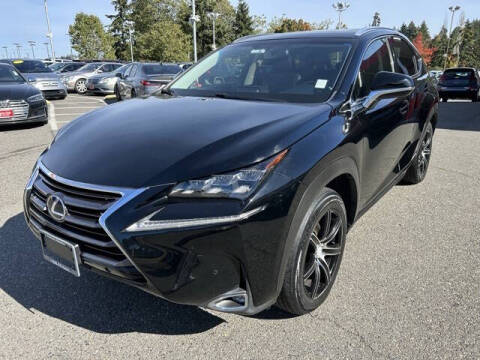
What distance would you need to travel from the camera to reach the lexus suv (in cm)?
183

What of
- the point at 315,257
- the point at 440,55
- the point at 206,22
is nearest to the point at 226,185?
the point at 315,257

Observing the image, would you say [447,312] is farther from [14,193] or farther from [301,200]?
[14,193]

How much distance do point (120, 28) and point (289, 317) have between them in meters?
81.6

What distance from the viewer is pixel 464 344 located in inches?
87.1

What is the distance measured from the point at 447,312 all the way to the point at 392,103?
64.0 inches

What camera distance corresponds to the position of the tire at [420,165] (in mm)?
4699

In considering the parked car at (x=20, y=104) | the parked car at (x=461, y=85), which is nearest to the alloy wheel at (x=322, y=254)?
the parked car at (x=20, y=104)

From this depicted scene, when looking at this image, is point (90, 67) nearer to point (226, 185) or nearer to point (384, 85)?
point (384, 85)

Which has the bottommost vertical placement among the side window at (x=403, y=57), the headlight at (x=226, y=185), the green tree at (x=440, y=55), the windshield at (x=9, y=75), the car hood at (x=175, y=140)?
the green tree at (x=440, y=55)

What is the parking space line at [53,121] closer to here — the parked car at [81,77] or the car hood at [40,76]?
the car hood at [40,76]

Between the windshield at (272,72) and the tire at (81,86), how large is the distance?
1858cm

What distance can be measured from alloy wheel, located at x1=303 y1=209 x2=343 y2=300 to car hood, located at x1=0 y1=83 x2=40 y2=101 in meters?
8.28

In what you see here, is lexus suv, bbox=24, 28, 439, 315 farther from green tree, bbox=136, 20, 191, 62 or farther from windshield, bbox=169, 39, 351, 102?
green tree, bbox=136, 20, 191, 62

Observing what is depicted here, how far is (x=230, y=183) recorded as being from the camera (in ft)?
6.18
